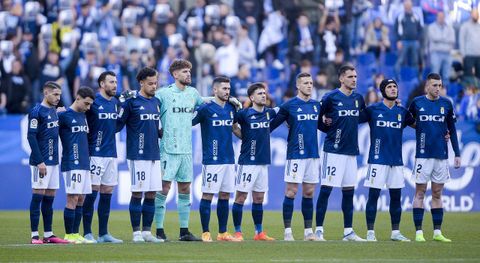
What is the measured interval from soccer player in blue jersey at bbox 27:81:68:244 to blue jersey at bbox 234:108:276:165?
9.50ft

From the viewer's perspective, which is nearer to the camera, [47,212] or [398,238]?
[47,212]

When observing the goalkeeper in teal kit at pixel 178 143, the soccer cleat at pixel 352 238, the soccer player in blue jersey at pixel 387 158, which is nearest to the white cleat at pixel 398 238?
the soccer player in blue jersey at pixel 387 158

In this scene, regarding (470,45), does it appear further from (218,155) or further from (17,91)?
(218,155)

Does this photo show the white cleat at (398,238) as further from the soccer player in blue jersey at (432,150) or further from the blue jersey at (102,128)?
the blue jersey at (102,128)

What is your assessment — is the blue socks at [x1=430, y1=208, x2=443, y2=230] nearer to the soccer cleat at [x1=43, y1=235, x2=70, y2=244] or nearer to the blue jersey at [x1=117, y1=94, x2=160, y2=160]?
the blue jersey at [x1=117, y1=94, x2=160, y2=160]

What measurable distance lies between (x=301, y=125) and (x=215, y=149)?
1.45m

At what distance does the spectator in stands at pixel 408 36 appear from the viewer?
30.1 m

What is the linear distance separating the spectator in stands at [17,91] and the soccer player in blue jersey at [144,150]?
1066 centimetres

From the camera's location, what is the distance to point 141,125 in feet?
57.0

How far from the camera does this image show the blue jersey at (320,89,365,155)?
18.1 metres

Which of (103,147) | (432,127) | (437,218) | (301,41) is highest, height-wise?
(301,41)

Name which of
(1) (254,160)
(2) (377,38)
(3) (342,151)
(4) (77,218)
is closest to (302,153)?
(3) (342,151)

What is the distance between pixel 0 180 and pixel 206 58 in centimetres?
658

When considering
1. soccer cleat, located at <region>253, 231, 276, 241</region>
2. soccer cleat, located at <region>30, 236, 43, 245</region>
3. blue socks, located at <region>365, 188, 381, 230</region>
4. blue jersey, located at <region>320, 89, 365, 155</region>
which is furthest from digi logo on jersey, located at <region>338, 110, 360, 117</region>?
soccer cleat, located at <region>30, 236, 43, 245</region>
